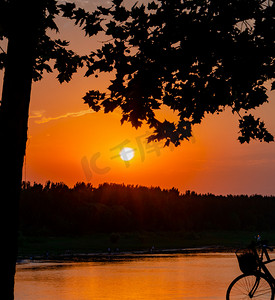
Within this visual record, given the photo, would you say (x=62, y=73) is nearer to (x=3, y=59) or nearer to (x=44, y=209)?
(x=3, y=59)

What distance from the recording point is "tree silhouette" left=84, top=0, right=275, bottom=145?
9891 mm

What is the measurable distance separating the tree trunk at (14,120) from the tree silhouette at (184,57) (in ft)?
3.92

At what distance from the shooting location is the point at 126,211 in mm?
146125

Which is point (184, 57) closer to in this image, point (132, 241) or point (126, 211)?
point (132, 241)

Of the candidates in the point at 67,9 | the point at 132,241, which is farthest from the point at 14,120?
the point at 132,241

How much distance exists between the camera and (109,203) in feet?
523

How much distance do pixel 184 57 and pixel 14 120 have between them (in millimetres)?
2701

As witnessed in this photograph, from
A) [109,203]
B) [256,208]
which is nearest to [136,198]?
[109,203]

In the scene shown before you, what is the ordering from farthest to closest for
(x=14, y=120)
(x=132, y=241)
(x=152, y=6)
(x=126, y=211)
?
(x=126, y=211)
(x=132, y=241)
(x=152, y=6)
(x=14, y=120)

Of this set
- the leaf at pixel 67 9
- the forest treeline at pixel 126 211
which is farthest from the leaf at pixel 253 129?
the forest treeline at pixel 126 211

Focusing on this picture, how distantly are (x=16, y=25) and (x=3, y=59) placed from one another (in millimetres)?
3981

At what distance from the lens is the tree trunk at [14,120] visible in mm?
9258

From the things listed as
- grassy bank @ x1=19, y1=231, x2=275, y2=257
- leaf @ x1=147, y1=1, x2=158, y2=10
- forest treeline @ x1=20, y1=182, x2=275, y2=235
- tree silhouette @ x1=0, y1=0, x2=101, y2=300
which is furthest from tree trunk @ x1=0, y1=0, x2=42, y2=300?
forest treeline @ x1=20, y1=182, x2=275, y2=235

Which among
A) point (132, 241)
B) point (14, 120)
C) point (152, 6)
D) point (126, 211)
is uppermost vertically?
point (126, 211)
